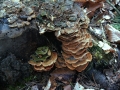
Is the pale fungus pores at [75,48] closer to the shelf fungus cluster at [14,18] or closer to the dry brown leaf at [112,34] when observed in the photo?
the shelf fungus cluster at [14,18]

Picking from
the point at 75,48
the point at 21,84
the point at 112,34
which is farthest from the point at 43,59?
the point at 112,34

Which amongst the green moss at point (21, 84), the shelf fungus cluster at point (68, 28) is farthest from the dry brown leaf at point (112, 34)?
the green moss at point (21, 84)

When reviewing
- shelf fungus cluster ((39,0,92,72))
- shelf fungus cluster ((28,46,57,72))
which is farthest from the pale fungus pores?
shelf fungus cluster ((28,46,57,72))

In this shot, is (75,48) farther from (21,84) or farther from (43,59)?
(21,84)

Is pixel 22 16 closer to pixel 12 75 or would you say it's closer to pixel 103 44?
pixel 12 75

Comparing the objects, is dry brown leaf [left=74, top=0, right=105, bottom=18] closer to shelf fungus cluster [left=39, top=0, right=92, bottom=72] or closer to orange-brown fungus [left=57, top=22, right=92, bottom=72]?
shelf fungus cluster [left=39, top=0, right=92, bottom=72]
